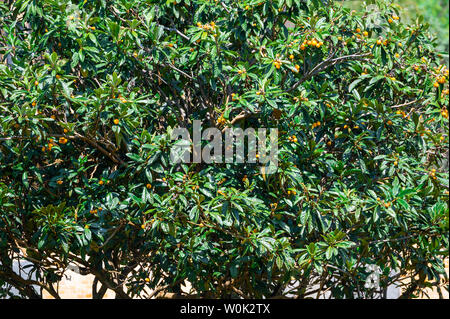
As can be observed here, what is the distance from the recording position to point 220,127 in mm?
4973

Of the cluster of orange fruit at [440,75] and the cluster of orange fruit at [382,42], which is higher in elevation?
the cluster of orange fruit at [382,42]

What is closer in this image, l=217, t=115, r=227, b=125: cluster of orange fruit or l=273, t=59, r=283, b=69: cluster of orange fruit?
l=273, t=59, r=283, b=69: cluster of orange fruit

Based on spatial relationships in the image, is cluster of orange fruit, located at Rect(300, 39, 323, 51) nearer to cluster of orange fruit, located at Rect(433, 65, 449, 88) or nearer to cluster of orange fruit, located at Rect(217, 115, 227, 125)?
cluster of orange fruit, located at Rect(217, 115, 227, 125)

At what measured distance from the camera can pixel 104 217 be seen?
4.55 meters

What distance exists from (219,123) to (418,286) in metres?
2.78

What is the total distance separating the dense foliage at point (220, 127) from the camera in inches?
172

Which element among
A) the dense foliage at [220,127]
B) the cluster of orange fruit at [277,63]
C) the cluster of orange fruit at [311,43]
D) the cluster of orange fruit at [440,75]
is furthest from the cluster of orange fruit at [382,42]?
the cluster of orange fruit at [277,63]

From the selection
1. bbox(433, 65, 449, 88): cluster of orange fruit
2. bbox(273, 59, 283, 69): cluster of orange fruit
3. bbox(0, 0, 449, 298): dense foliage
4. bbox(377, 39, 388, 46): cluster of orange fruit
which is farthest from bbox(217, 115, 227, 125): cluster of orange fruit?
bbox(433, 65, 449, 88): cluster of orange fruit

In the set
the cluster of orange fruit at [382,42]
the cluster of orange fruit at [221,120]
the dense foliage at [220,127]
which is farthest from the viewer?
the cluster of orange fruit at [221,120]

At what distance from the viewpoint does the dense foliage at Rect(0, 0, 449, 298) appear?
4.37m

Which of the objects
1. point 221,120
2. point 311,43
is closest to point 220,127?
point 221,120

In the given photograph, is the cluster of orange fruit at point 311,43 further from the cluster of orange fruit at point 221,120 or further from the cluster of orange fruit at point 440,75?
the cluster of orange fruit at point 440,75

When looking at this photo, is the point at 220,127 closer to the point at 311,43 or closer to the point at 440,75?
the point at 311,43
